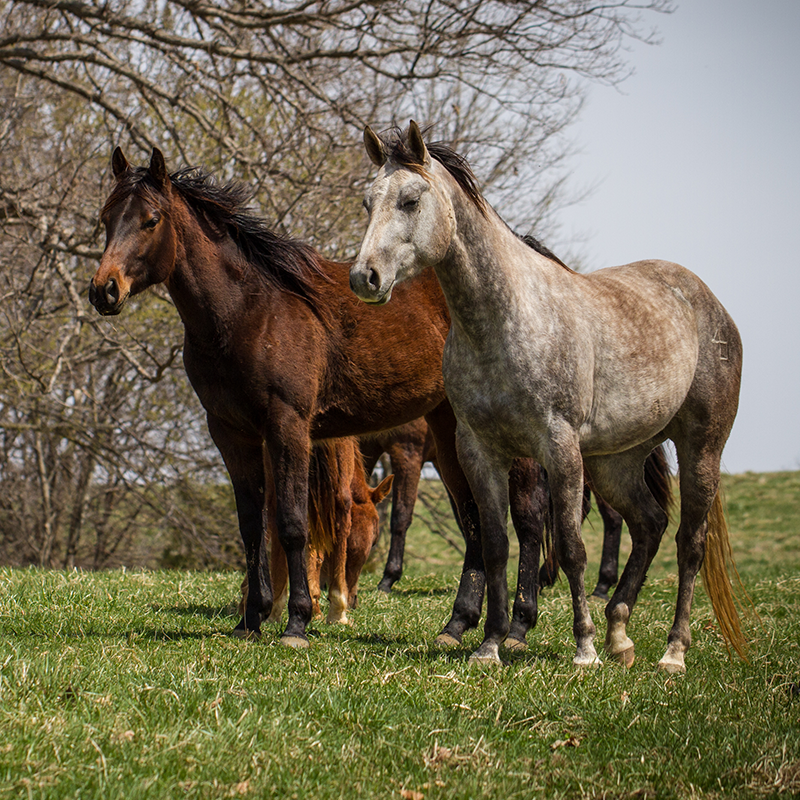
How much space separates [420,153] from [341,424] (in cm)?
201

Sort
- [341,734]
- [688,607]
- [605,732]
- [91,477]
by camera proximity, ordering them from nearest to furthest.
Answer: [341,734] < [605,732] < [688,607] < [91,477]

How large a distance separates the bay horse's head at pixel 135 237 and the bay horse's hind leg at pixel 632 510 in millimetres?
2740

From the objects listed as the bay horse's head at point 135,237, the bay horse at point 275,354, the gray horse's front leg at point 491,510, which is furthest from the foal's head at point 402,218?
the bay horse's head at point 135,237

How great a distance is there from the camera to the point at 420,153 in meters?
4.19

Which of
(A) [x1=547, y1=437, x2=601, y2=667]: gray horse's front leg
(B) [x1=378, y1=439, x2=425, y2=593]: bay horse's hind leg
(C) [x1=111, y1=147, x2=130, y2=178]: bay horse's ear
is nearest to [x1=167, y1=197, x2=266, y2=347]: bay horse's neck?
(C) [x1=111, y1=147, x2=130, y2=178]: bay horse's ear

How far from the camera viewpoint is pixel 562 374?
4.29 meters

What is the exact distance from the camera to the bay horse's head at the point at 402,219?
3.94m

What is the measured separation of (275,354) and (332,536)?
5.29 feet

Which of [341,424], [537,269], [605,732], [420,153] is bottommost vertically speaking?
[605,732]

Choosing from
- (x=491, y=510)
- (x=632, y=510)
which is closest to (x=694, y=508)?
(x=632, y=510)

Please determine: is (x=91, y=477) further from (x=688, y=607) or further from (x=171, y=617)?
(x=688, y=607)

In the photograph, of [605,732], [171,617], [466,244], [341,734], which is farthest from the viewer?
[171,617]

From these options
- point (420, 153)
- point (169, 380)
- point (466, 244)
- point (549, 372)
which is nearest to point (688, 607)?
point (549, 372)

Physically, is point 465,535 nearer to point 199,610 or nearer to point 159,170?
point 199,610
